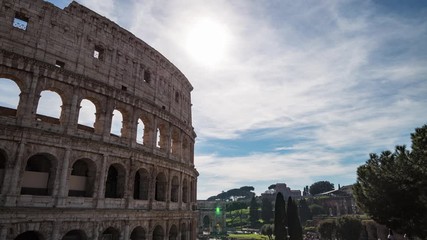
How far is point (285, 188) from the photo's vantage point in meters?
125

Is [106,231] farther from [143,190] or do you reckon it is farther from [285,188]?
[285,188]

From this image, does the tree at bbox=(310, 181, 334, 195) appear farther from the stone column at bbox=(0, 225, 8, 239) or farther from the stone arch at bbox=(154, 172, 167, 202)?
the stone column at bbox=(0, 225, 8, 239)

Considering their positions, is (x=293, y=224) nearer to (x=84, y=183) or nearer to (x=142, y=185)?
(x=142, y=185)

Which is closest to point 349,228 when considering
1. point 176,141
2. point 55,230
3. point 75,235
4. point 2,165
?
point 176,141

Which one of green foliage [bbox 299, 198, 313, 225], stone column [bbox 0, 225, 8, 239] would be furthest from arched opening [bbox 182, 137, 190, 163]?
green foliage [bbox 299, 198, 313, 225]

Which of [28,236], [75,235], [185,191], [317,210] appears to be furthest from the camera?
[317,210]

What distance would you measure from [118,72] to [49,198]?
9.02 m

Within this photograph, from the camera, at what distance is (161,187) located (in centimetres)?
2228

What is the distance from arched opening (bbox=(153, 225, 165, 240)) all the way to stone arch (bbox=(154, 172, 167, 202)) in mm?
1975

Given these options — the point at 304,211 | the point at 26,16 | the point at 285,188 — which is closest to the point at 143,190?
the point at 26,16

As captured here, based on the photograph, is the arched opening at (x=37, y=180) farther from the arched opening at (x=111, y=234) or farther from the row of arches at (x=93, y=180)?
the arched opening at (x=111, y=234)

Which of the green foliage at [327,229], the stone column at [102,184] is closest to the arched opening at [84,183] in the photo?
the stone column at [102,184]

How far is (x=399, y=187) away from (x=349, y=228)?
26.4 meters

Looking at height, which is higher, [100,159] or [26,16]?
[26,16]
